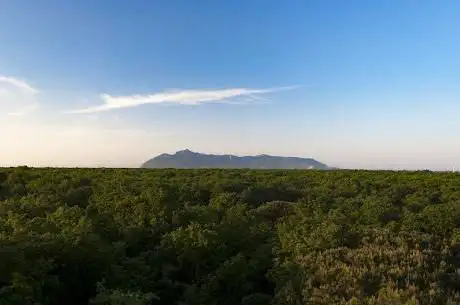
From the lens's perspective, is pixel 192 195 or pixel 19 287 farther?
pixel 192 195

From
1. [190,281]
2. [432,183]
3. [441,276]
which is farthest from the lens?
[432,183]

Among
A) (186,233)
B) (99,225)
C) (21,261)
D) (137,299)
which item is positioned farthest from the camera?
(99,225)

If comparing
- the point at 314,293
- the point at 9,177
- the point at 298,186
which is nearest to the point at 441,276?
the point at 314,293

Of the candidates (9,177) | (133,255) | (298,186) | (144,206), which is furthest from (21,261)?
(9,177)

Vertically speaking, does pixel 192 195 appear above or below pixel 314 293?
above

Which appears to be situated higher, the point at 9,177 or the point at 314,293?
the point at 9,177

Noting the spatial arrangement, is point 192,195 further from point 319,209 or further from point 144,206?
point 319,209

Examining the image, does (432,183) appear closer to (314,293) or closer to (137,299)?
(314,293)

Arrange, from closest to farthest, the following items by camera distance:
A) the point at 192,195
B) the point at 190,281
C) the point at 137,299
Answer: the point at 137,299 → the point at 190,281 → the point at 192,195

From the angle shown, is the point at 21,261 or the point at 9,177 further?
the point at 9,177
